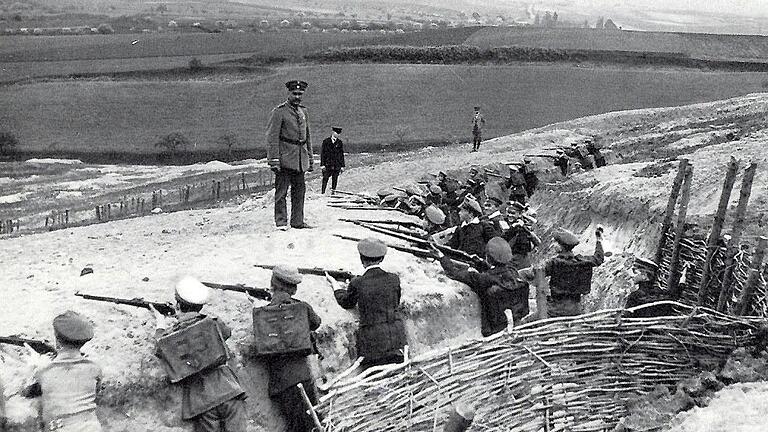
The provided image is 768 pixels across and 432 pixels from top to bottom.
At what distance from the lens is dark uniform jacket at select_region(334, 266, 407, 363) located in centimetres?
680

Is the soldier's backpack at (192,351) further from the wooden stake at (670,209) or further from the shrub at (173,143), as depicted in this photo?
the shrub at (173,143)

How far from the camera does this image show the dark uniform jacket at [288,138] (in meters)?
10.4

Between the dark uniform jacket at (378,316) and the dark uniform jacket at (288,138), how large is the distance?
3947mm

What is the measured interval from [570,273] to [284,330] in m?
3.36

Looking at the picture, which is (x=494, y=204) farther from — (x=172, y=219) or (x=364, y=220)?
(x=172, y=219)

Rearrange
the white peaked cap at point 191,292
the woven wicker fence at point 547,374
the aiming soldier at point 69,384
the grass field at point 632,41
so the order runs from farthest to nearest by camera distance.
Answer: the grass field at point 632,41 < the white peaked cap at point 191,292 < the woven wicker fence at point 547,374 < the aiming soldier at point 69,384

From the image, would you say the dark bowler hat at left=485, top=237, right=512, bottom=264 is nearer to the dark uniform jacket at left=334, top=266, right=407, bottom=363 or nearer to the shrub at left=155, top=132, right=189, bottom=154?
the dark uniform jacket at left=334, top=266, right=407, bottom=363

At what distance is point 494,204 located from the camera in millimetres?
15773

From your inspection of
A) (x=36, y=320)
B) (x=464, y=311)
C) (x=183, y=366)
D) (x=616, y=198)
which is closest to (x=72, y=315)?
(x=183, y=366)

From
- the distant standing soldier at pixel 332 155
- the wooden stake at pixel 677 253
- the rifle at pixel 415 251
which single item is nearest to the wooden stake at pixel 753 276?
the wooden stake at pixel 677 253

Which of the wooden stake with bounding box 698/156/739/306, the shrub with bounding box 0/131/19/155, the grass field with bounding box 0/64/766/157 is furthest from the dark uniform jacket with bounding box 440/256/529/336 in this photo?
the shrub with bounding box 0/131/19/155

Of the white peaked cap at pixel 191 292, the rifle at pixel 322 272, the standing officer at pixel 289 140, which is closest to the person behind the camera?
the white peaked cap at pixel 191 292

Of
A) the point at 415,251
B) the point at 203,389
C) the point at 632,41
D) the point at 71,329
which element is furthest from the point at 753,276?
the point at 632,41

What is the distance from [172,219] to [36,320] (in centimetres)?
978
